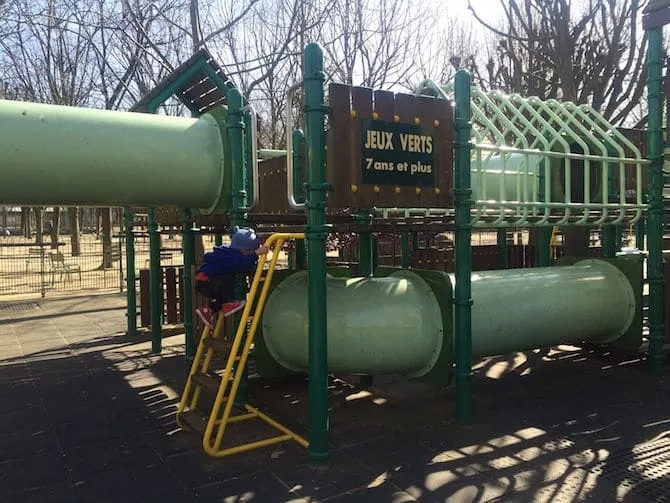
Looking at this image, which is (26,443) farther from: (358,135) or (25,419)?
(358,135)

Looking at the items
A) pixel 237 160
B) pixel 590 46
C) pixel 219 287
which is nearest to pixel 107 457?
pixel 219 287

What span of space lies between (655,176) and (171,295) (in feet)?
21.9

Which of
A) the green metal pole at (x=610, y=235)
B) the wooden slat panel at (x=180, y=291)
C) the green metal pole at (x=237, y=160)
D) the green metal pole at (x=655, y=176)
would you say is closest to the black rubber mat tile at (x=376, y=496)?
the green metal pole at (x=237, y=160)

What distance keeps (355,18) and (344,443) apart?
15874 millimetres

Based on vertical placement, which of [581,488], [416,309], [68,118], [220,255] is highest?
[68,118]

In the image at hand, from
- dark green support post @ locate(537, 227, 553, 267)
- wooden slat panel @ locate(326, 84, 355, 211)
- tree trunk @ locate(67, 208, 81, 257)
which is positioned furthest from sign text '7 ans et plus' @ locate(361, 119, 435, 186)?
tree trunk @ locate(67, 208, 81, 257)

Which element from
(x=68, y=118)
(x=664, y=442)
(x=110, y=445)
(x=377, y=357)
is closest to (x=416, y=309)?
(x=377, y=357)

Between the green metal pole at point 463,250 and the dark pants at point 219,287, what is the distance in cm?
187

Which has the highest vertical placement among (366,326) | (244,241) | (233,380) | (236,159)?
(236,159)

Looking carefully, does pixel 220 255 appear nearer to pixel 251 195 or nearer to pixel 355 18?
pixel 251 195

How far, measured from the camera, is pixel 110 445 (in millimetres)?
4551

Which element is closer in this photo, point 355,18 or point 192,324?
point 192,324

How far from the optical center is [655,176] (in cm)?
664

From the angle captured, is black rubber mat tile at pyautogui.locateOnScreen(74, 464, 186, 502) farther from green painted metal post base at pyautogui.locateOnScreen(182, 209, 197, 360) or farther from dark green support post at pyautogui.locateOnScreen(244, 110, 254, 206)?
green painted metal post base at pyautogui.locateOnScreen(182, 209, 197, 360)
